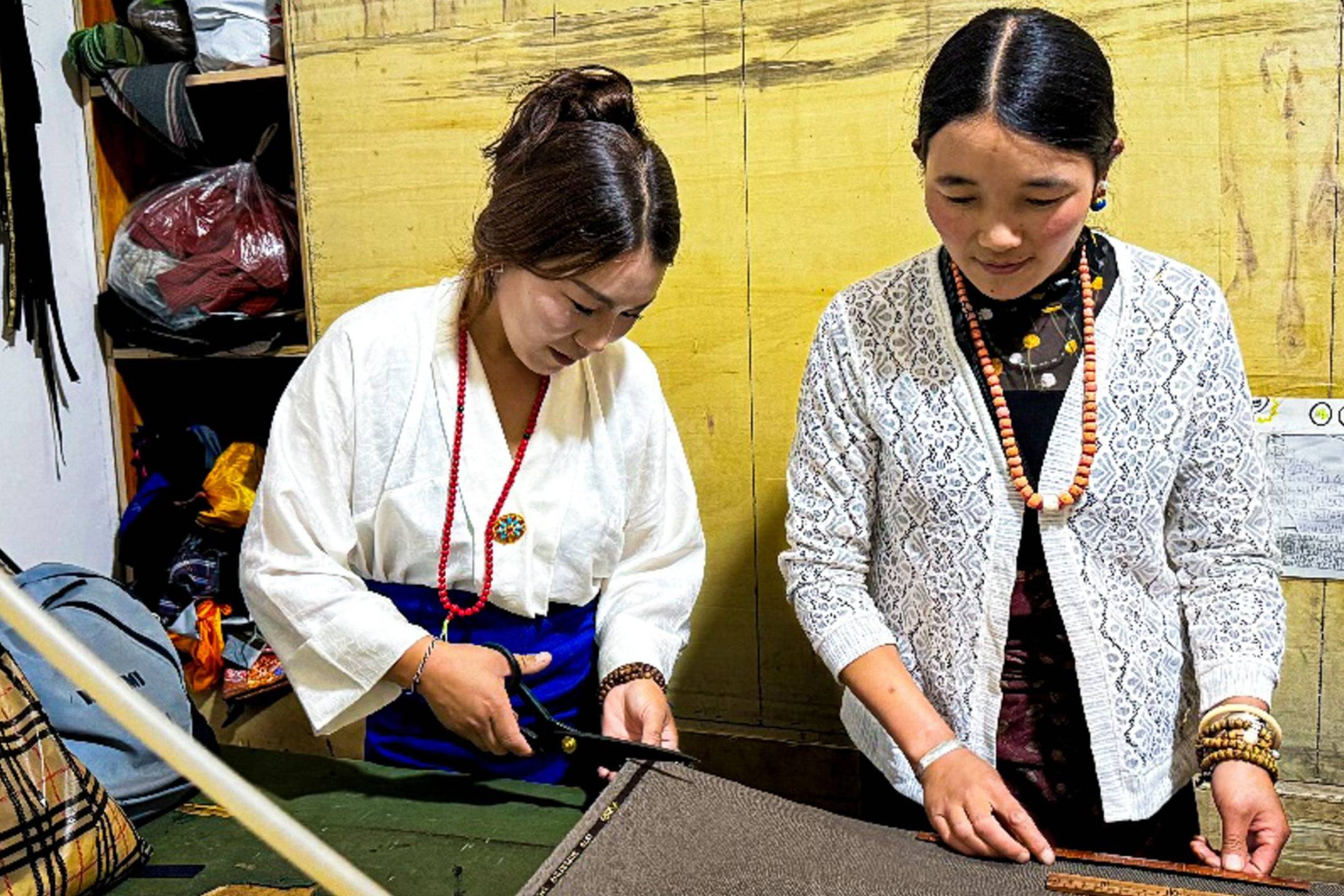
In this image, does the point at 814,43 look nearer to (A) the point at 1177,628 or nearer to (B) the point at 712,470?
(B) the point at 712,470

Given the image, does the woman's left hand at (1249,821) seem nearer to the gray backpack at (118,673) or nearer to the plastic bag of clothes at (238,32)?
the gray backpack at (118,673)

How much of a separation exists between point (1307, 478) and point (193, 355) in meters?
1.94

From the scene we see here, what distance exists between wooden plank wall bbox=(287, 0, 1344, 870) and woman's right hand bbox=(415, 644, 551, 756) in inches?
31.4

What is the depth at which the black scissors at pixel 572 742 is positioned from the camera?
1.15 meters

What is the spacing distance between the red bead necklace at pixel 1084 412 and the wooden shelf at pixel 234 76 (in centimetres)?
152

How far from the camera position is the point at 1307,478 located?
164 cm

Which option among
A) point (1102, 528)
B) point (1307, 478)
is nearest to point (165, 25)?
point (1102, 528)

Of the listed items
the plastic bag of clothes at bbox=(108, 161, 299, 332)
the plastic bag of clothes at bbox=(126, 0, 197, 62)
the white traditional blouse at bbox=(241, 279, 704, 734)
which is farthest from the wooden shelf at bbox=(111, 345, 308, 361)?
the white traditional blouse at bbox=(241, 279, 704, 734)

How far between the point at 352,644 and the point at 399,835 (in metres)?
0.20

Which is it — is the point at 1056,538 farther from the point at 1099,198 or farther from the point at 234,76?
the point at 234,76

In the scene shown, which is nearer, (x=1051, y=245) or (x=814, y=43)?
(x=1051, y=245)

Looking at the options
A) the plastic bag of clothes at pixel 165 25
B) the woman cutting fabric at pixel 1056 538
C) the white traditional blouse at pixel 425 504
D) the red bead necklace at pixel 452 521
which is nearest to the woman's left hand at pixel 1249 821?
the woman cutting fabric at pixel 1056 538

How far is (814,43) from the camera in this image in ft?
5.79

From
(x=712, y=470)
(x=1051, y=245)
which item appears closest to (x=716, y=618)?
(x=712, y=470)
